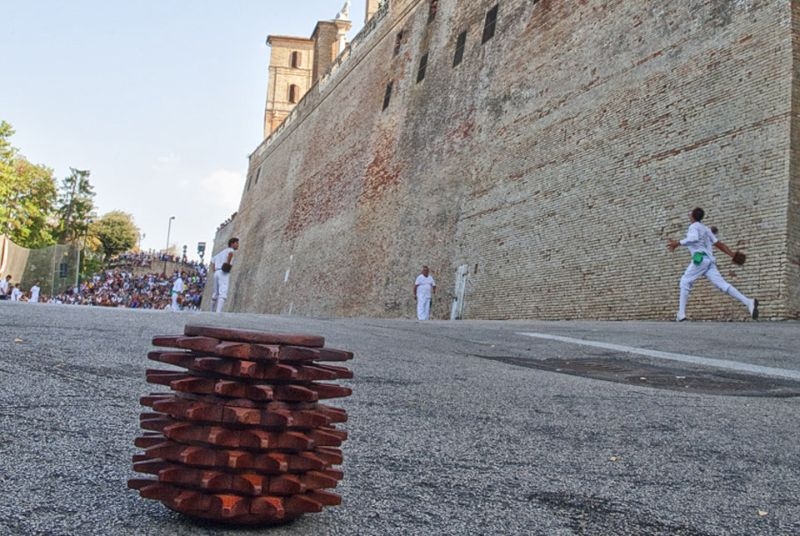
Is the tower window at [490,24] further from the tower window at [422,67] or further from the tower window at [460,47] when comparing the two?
the tower window at [422,67]

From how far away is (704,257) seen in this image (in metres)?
11.6

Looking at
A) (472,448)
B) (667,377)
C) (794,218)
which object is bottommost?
(472,448)

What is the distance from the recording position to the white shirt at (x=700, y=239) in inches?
455

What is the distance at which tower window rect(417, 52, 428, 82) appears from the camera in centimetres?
2506

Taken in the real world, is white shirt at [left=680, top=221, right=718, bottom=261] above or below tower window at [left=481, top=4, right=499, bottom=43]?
below

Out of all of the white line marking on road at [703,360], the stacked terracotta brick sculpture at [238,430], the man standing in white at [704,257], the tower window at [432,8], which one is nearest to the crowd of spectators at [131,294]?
the tower window at [432,8]

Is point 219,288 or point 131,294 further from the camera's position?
point 131,294

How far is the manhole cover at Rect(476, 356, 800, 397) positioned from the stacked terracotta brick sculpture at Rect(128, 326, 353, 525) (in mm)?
3825

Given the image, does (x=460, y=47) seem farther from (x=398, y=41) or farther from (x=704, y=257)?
(x=704, y=257)

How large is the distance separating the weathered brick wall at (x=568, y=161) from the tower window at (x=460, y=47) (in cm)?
29

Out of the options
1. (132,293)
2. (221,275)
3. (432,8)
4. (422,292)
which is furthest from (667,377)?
(132,293)

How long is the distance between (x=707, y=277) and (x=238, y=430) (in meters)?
11.0

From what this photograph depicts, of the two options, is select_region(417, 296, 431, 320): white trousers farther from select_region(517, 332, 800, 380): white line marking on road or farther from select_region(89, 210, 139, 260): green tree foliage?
select_region(89, 210, 139, 260): green tree foliage

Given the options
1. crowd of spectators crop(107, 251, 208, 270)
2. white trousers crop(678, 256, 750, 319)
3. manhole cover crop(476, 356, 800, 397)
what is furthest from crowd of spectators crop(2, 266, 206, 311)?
manhole cover crop(476, 356, 800, 397)
